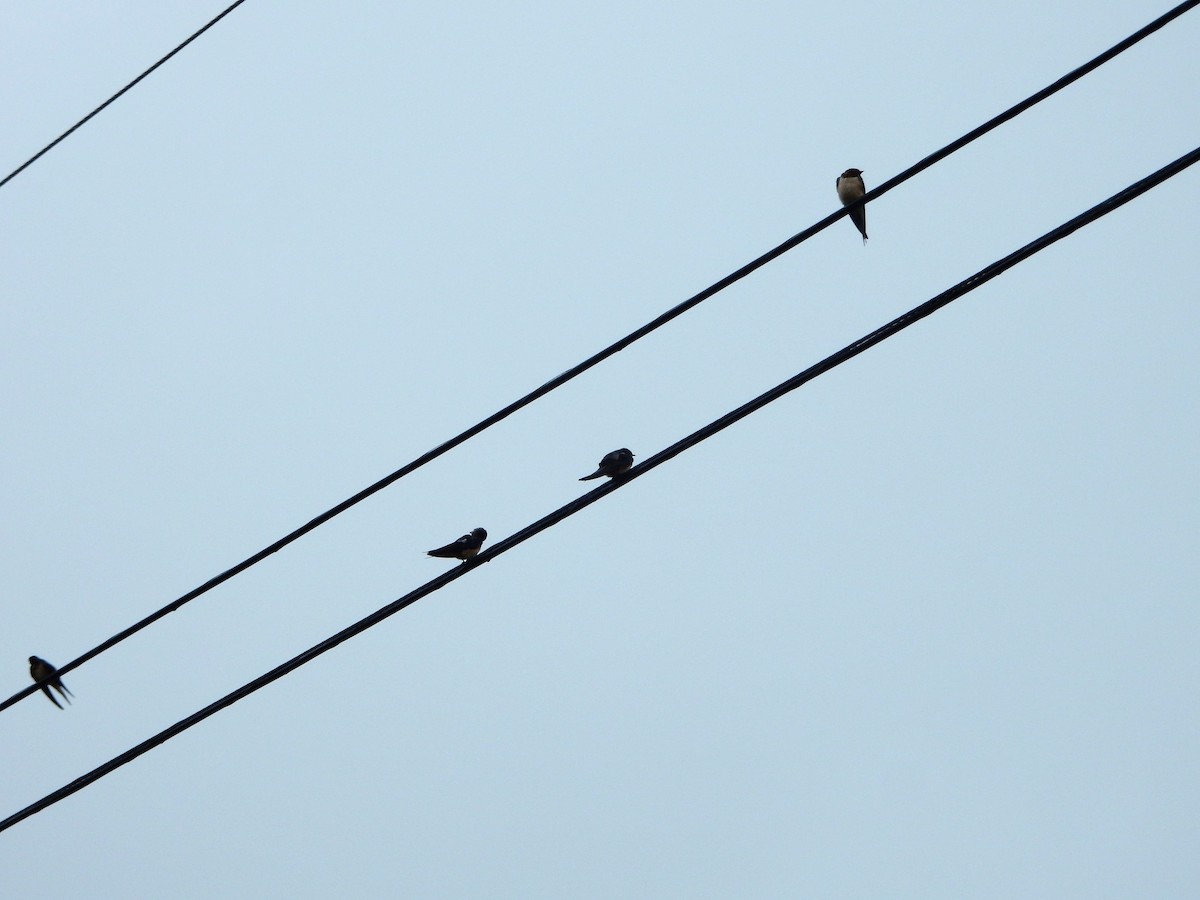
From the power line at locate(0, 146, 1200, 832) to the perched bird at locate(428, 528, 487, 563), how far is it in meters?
3.98

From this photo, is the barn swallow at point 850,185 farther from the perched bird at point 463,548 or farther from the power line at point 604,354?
the power line at point 604,354

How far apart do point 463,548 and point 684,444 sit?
4.67 m

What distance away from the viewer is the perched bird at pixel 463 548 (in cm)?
831

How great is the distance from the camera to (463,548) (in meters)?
8.53

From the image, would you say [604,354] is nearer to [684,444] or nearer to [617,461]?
[684,444]

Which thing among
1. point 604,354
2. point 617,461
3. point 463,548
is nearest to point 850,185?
point 617,461

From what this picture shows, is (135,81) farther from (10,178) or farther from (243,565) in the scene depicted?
(243,565)

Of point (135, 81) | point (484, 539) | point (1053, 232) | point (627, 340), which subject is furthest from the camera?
point (484, 539)

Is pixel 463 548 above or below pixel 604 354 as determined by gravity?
below

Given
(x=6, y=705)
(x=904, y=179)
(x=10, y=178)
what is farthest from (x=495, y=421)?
(x=10, y=178)

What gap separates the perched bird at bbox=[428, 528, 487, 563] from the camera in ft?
27.3

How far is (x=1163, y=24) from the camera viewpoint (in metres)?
3.82

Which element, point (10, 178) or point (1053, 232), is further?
point (10, 178)

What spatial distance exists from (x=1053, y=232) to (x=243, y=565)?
2.81 m
